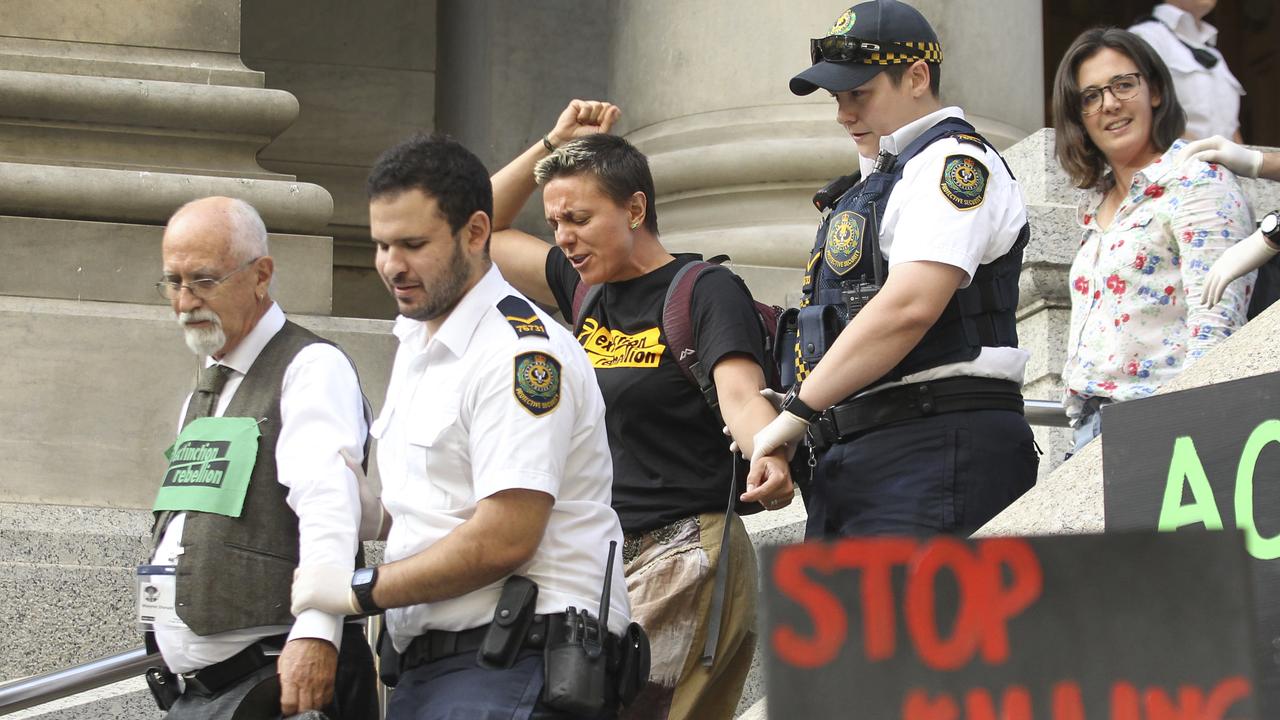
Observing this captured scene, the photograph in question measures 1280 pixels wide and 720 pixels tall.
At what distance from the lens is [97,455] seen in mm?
6371

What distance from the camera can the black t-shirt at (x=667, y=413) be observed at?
4.26 m

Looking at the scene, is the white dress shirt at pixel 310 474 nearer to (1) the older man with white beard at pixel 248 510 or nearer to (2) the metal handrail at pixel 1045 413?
(1) the older man with white beard at pixel 248 510

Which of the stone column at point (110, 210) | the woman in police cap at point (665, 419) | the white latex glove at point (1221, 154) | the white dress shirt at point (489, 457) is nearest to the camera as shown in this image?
the white dress shirt at point (489, 457)

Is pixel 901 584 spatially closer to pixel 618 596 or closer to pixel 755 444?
pixel 618 596

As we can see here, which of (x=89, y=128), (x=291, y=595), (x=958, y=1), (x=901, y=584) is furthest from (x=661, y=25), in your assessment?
(x=901, y=584)

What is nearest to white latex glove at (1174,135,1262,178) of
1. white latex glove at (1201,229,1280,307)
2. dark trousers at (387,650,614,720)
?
white latex glove at (1201,229,1280,307)

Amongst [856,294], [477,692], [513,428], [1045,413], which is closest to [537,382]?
[513,428]

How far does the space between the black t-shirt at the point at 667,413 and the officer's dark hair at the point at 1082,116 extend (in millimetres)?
1168

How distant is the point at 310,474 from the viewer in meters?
3.81

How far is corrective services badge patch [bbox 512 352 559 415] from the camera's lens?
11.8 ft

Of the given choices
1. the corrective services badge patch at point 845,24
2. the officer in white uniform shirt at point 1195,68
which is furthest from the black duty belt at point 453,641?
the officer in white uniform shirt at point 1195,68

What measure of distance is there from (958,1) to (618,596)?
5.22m

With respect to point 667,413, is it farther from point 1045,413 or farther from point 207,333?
point 1045,413

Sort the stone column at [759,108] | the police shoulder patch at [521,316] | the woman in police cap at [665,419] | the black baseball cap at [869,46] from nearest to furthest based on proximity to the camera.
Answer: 1. the police shoulder patch at [521,316]
2. the woman in police cap at [665,419]
3. the black baseball cap at [869,46]
4. the stone column at [759,108]
